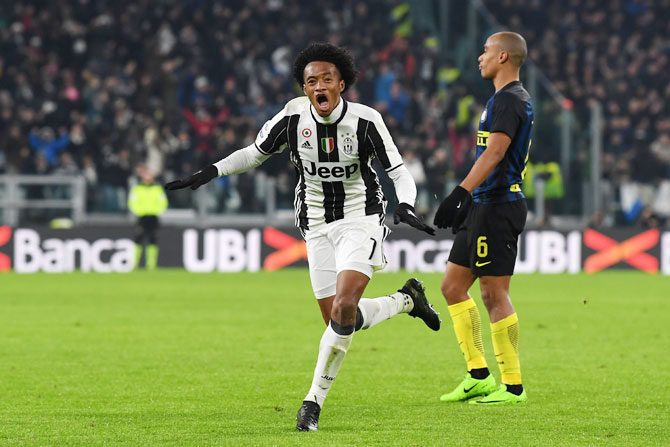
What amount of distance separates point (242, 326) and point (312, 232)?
5.47 metres

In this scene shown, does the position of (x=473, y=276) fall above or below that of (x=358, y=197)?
below

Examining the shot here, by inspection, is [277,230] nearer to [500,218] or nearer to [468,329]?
[468,329]

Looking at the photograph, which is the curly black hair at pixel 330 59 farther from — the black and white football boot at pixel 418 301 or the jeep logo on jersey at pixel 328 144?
the black and white football boot at pixel 418 301

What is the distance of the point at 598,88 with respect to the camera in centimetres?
2742

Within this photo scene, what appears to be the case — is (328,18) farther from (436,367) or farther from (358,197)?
(358,197)

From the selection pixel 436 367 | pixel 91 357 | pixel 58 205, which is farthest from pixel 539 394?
pixel 58 205

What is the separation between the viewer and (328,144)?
20.8 ft

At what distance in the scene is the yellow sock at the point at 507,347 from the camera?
688 centimetres

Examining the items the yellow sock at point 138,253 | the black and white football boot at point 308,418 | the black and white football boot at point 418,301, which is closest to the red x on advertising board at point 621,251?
the yellow sock at point 138,253

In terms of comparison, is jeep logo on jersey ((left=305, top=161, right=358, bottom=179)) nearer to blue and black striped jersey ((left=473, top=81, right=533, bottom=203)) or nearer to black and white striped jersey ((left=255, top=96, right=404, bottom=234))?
black and white striped jersey ((left=255, top=96, right=404, bottom=234))

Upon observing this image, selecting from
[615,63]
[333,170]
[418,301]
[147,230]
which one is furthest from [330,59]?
[615,63]

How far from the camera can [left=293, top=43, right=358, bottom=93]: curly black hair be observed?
6324mm

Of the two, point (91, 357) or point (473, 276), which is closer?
point (473, 276)

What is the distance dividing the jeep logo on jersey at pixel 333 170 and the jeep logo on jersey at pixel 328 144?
0.09 metres
